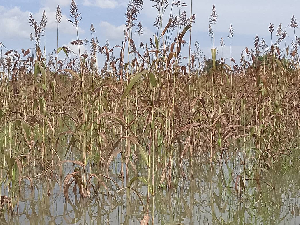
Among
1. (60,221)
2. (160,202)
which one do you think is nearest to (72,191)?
(60,221)

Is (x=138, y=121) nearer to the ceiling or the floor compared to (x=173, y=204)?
nearer to the ceiling

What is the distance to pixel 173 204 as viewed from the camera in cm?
244

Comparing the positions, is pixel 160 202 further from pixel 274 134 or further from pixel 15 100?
pixel 15 100

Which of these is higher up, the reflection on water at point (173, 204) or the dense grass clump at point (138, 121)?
the dense grass clump at point (138, 121)

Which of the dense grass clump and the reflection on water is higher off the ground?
the dense grass clump

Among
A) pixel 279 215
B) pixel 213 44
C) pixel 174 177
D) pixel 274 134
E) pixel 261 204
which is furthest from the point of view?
pixel 274 134

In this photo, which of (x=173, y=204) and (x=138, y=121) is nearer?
(x=173, y=204)

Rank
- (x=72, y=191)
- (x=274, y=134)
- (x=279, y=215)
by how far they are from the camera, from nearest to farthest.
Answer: (x=279, y=215) < (x=72, y=191) < (x=274, y=134)

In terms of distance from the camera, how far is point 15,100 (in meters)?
3.83

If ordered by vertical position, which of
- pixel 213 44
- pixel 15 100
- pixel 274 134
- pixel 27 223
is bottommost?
pixel 27 223

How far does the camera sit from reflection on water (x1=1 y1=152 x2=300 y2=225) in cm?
221

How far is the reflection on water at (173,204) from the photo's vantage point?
2207 mm

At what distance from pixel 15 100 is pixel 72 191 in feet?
5.17

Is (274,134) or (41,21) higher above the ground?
(41,21)
